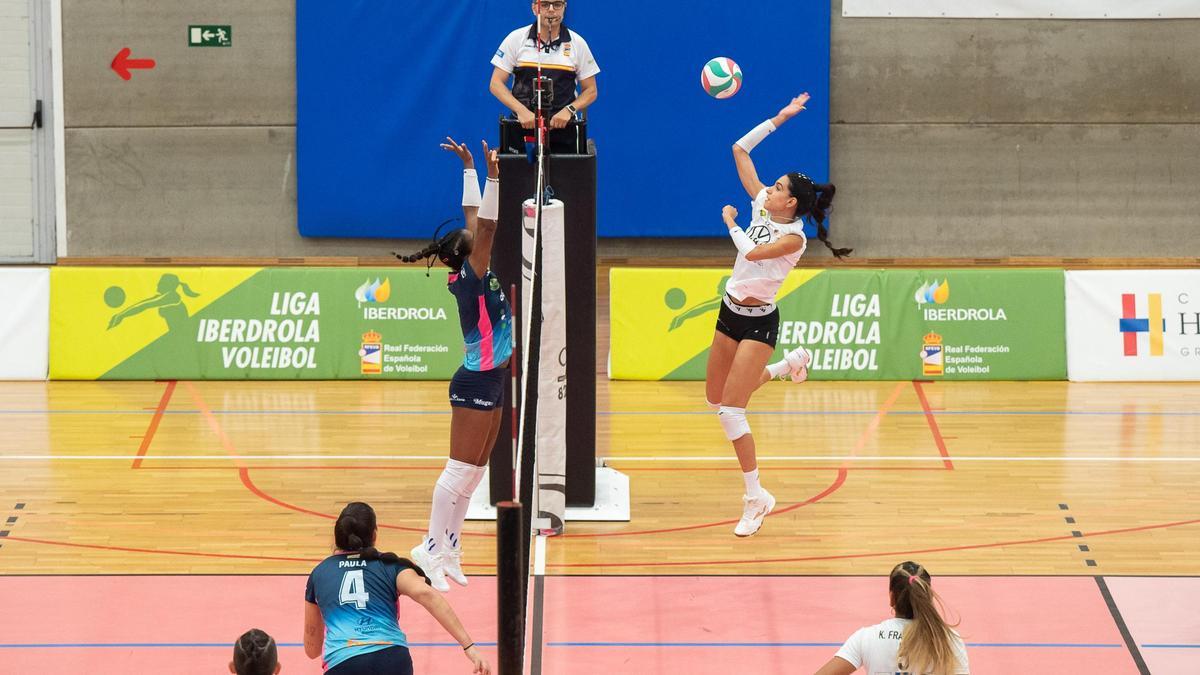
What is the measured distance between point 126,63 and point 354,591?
12448 millimetres

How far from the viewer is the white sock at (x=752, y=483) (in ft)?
30.5

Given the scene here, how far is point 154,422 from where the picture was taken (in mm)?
12461

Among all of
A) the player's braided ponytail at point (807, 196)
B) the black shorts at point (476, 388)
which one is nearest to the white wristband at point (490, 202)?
the black shorts at point (476, 388)

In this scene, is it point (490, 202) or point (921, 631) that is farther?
point (490, 202)

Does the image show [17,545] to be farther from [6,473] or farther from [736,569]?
[736,569]

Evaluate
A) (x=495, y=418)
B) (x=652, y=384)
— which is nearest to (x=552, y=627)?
(x=495, y=418)

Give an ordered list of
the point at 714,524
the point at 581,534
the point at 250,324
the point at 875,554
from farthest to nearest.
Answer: the point at 250,324
the point at 714,524
the point at 581,534
the point at 875,554

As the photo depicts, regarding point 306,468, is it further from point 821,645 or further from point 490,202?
point 821,645

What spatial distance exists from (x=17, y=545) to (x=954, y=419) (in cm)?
777

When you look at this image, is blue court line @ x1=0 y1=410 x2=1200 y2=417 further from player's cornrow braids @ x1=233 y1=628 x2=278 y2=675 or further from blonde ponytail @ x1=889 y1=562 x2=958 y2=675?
player's cornrow braids @ x1=233 y1=628 x2=278 y2=675

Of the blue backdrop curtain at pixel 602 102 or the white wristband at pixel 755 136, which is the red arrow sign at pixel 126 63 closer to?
the blue backdrop curtain at pixel 602 102

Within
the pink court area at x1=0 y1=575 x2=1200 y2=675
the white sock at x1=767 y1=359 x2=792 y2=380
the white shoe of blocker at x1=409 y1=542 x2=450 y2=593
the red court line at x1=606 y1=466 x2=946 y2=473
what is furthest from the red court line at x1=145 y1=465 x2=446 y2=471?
the white sock at x1=767 y1=359 x2=792 y2=380

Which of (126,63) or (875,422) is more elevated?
(126,63)

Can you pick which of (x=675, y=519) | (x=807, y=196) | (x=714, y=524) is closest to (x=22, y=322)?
(x=675, y=519)
